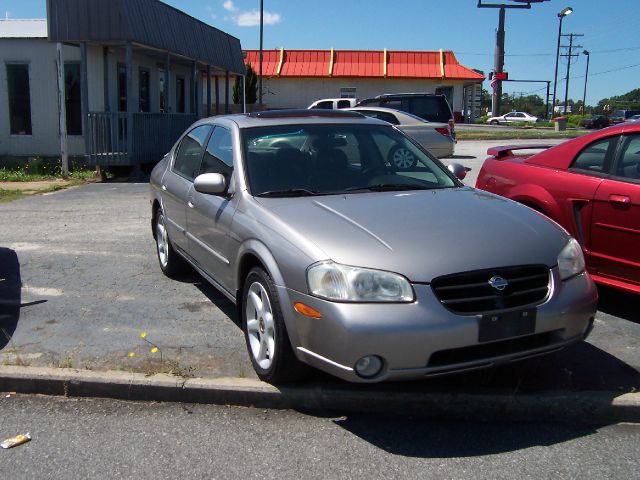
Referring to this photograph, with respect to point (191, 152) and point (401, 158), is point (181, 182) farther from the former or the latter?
point (401, 158)

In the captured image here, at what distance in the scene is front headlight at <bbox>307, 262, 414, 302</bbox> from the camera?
3.34 meters

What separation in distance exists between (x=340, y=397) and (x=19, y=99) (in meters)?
15.4

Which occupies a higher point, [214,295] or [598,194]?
[598,194]

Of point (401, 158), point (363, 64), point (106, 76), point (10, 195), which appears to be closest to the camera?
point (401, 158)

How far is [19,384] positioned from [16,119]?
1429 centimetres

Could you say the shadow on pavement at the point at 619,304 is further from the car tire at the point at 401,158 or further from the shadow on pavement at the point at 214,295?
the shadow on pavement at the point at 214,295

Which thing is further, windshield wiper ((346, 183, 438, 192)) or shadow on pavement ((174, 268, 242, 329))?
shadow on pavement ((174, 268, 242, 329))

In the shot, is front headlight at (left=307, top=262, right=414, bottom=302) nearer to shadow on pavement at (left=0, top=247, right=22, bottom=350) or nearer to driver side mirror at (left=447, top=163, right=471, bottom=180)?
driver side mirror at (left=447, top=163, right=471, bottom=180)

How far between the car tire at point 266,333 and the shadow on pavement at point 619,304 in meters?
2.83

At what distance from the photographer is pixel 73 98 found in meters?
15.9

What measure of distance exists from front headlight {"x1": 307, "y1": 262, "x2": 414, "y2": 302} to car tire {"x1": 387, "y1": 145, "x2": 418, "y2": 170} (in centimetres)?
179

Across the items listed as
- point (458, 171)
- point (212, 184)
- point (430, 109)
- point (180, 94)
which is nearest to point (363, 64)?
point (180, 94)

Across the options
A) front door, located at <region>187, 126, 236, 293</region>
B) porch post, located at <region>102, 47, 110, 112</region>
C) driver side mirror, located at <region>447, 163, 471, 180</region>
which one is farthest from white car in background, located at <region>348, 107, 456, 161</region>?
front door, located at <region>187, 126, 236, 293</region>

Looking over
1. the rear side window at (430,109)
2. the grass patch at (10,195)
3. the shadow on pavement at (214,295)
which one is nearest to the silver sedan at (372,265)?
the shadow on pavement at (214,295)
